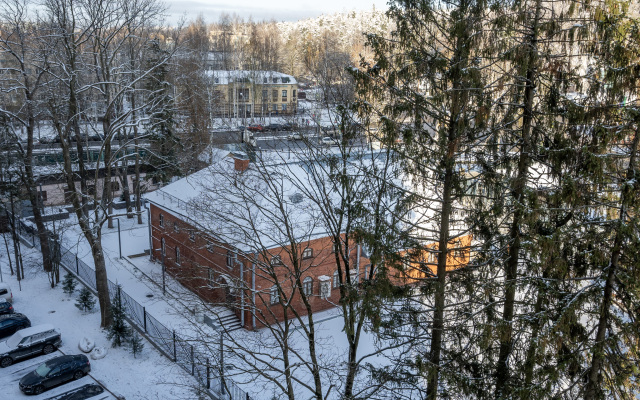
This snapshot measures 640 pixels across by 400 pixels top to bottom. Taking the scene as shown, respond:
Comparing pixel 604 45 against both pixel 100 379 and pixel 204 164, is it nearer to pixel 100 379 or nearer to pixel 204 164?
pixel 100 379

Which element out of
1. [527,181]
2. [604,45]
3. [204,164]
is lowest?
[204,164]

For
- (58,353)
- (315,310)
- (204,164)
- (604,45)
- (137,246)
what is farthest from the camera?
(204,164)

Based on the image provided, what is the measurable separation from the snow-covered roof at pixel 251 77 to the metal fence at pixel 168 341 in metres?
34.1

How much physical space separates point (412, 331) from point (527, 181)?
3899 mm

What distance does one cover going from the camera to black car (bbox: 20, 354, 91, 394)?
15.2 meters

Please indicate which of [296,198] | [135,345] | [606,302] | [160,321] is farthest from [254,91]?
[606,302]

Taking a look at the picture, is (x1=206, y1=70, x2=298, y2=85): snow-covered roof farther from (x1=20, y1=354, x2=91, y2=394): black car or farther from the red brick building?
(x1=20, y1=354, x2=91, y2=394): black car

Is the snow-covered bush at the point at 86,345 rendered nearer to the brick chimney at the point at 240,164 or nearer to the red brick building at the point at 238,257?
the red brick building at the point at 238,257

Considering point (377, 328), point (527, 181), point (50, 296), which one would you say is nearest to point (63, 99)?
point (50, 296)

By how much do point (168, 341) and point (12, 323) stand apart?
20.3ft

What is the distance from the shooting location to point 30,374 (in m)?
15.6

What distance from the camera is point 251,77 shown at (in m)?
57.7

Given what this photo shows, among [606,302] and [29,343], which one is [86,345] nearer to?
[29,343]

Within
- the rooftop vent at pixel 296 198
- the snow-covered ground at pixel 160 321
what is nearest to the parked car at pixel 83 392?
the snow-covered ground at pixel 160 321
